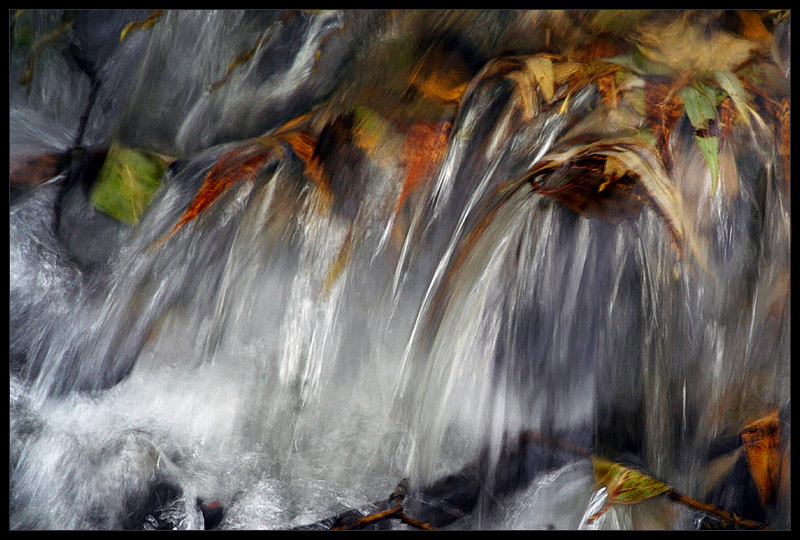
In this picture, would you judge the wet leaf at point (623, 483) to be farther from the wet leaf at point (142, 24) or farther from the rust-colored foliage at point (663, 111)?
the wet leaf at point (142, 24)

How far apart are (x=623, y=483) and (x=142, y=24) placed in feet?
6.76

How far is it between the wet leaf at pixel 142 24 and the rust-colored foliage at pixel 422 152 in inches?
33.4

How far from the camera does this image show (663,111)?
5.60 ft

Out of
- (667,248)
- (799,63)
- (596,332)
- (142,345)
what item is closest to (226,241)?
(142,345)

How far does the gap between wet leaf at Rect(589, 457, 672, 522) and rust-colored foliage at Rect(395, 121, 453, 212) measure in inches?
40.3

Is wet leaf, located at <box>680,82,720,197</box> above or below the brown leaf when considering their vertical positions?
above

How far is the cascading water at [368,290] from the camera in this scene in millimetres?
1629

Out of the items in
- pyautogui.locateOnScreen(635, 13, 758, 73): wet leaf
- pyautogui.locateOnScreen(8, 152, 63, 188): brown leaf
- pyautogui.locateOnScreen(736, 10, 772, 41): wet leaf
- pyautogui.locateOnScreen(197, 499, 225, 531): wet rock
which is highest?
pyautogui.locateOnScreen(736, 10, 772, 41): wet leaf

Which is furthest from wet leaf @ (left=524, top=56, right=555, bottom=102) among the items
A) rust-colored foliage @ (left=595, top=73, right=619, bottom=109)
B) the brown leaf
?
the brown leaf

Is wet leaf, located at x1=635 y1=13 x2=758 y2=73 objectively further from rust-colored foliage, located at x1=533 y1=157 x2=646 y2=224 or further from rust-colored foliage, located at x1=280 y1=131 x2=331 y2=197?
rust-colored foliage, located at x1=280 y1=131 x2=331 y2=197

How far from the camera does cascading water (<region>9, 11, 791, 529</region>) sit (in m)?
1.63

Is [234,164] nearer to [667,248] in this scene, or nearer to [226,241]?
[226,241]

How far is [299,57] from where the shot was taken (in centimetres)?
168

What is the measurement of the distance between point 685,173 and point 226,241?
1.46 meters
